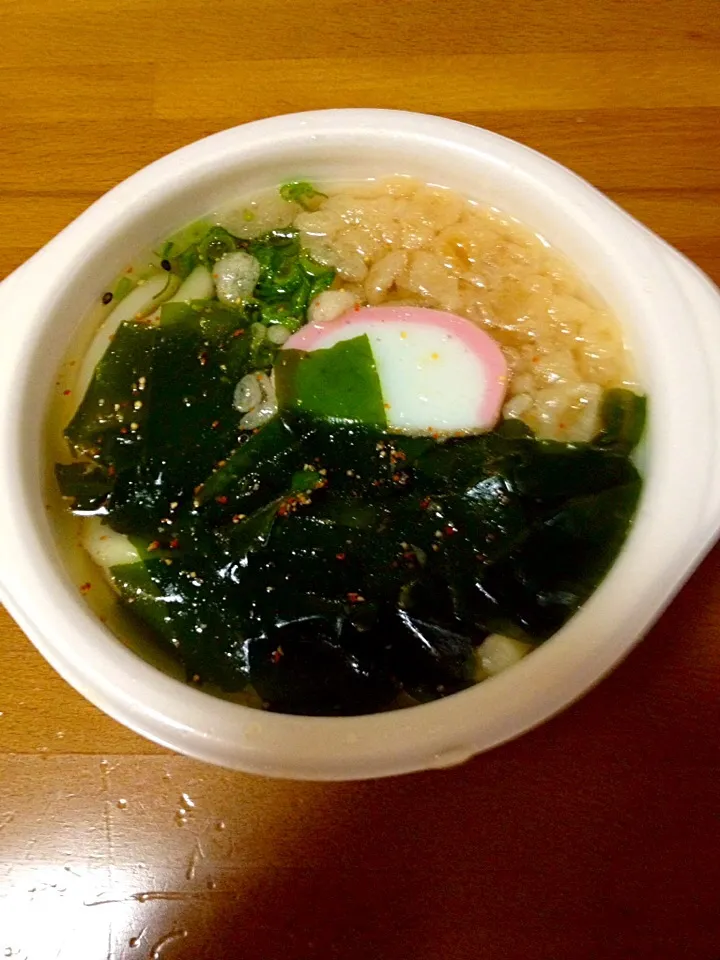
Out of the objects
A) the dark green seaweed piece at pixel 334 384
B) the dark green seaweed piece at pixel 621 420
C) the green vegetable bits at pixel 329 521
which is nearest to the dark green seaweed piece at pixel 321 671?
the green vegetable bits at pixel 329 521

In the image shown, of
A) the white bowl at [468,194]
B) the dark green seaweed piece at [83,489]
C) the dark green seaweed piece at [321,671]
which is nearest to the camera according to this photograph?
the white bowl at [468,194]

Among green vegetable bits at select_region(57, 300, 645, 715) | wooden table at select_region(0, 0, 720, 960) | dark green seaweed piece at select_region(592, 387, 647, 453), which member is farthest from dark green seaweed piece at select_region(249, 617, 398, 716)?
dark green seaweed piece at select_region(592, 387, 647, 453)

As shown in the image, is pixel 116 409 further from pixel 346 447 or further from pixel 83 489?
pixel 346 447

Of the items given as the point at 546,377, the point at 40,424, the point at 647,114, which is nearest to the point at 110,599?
the point at 40,424

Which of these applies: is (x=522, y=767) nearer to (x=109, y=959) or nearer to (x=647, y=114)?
(x=109, y=959)

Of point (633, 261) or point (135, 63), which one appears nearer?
point (633, 261)

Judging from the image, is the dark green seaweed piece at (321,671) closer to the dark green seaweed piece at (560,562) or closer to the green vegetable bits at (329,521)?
the green vegetable bits at (329,521)
